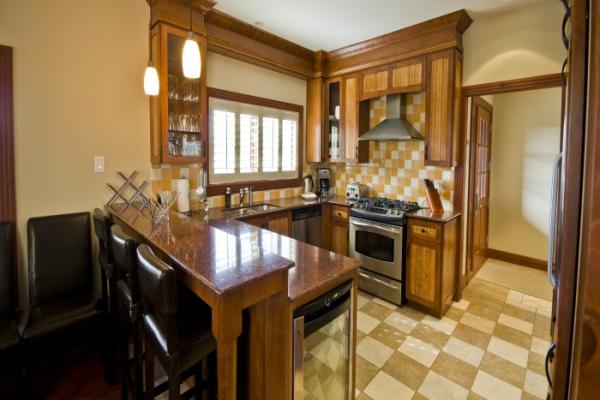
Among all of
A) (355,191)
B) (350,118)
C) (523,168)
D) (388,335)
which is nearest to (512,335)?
(388,335)

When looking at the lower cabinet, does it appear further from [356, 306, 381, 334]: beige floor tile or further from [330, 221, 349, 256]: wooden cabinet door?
[356, 306, 381, 334]: beige floor tile

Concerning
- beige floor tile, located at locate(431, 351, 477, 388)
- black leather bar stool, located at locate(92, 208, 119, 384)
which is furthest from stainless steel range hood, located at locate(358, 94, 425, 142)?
black leather bar stool, located at locate(92, 208, 119, 384)

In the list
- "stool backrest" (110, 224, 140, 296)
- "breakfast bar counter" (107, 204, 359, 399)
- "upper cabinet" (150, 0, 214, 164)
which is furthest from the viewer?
"upper cabinet" (150, 0, 214, 164)

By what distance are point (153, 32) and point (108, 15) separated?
0.32m

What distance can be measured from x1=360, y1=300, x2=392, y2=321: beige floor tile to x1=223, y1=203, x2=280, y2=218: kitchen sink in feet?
4.58

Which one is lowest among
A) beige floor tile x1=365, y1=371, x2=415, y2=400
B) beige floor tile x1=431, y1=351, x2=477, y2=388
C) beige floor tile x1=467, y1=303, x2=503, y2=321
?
beige floor tile x1=365, y1=371, x2=415, y2=400

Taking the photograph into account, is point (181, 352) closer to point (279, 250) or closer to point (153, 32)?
point (279, 250)

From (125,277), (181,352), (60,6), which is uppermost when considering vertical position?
(60,6)

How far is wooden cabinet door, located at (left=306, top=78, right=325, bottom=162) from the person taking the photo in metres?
3.97

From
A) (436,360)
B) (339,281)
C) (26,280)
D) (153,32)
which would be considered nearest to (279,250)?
(339,281)

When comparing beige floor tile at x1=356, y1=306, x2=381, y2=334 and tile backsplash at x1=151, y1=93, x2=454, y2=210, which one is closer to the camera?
beige floor tile at x1=356, y1=306, x2=381, y2=334

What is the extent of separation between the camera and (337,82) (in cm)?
390

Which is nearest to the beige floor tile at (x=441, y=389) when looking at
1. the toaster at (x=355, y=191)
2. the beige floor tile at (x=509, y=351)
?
the beige floor tile at (x=509, y=351)

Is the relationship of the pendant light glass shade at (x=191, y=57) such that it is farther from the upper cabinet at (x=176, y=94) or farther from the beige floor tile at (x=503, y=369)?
the beige floor tile at (x=503, y=369)
